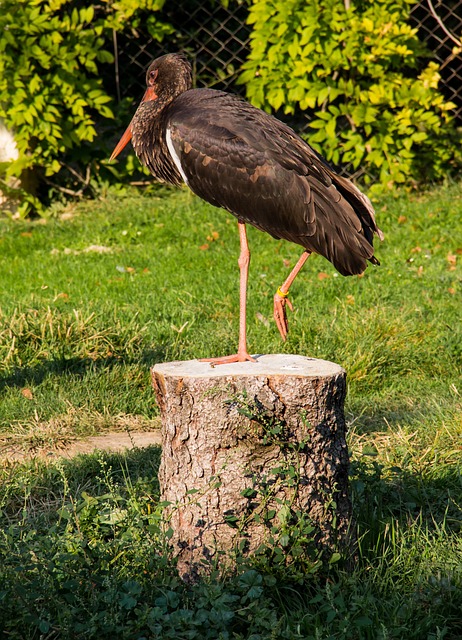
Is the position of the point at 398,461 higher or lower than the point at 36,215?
higher

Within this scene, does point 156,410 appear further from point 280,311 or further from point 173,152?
point 173,152

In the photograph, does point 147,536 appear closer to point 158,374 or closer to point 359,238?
point 158,374

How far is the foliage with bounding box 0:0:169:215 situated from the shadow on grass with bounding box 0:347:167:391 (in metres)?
3.36

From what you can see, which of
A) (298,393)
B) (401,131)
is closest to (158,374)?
(298,393)

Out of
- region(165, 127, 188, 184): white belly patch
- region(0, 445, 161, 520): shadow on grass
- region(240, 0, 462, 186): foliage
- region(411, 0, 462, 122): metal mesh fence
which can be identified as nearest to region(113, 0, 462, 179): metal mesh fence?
region(411, 0, 462, 122): metal mesh fence

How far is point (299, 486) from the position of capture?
2998 mm

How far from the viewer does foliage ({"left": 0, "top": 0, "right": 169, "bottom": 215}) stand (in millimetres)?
7766

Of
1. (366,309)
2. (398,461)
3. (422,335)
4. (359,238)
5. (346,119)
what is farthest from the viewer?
(346,119)

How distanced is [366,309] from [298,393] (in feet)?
9.67

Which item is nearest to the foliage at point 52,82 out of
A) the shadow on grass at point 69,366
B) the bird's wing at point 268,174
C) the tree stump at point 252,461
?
the shadow on grass at point 69,366

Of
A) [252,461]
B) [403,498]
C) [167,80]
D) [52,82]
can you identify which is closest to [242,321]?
[252,461]

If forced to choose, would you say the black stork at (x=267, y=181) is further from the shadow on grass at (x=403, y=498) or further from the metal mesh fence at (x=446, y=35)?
the metal mesh fence at (x=446, y=35)

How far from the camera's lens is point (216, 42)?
9.37 meters

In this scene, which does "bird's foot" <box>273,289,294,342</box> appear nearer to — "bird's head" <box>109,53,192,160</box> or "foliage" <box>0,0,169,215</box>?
"bird's head" <box>109,53,192,160</box>
